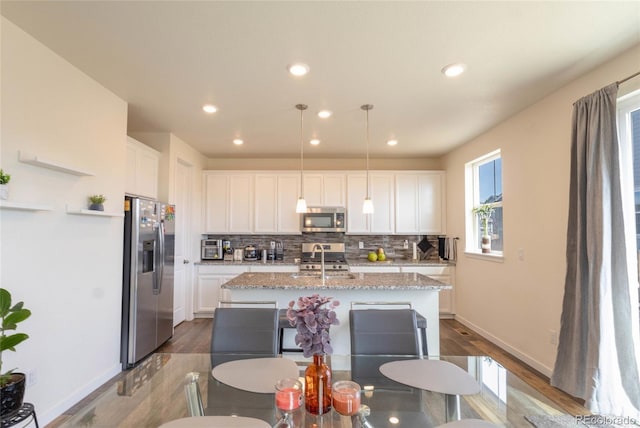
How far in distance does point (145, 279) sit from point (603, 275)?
3836 mm

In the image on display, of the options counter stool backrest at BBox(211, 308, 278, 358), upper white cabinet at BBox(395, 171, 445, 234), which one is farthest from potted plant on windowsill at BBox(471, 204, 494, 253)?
counter stool backrest at BBox(211, 308, 278, 358)

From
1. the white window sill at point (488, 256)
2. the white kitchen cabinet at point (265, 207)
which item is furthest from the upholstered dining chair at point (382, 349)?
the white kitchen cabinet at point (265, 207)

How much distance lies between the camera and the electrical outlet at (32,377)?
198 centimetres

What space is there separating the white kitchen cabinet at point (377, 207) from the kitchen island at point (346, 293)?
7.48ft

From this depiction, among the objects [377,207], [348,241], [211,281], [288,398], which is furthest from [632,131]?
[211,281]

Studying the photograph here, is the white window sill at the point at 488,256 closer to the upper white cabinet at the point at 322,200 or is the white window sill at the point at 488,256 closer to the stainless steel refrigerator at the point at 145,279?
the upper white cabinet at the point at 322,200

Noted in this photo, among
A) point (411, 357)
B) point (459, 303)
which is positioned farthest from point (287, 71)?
point (459, 303)

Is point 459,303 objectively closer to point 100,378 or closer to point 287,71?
point 287,71

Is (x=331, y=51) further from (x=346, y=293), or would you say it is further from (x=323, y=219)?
(x=323, y=219)

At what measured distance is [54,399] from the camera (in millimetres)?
2184

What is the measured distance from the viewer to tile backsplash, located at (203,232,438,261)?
17.5ft

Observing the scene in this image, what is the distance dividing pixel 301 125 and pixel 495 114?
210cm

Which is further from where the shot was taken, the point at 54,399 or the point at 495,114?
the point at 495,114

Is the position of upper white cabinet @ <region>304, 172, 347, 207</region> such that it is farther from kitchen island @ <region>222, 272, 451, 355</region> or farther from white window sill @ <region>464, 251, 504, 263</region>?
kitchen island @ <region>222, 272, 451, 355</region>
